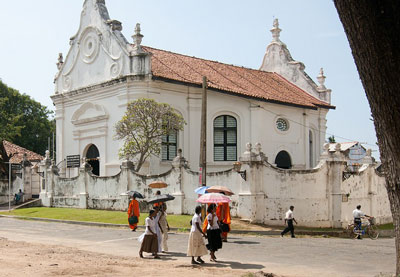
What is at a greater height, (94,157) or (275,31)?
(275,31)

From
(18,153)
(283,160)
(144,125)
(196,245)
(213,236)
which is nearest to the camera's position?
(196,245)

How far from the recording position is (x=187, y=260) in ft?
43.4

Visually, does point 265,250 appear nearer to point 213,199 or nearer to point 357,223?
point 213,199

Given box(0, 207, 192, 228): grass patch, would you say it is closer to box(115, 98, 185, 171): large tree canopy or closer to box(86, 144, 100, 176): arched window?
box(115, 98, 185, 171): large tree canopy

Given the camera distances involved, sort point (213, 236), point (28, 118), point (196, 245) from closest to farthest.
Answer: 1. point (196, 245)
2. point (213, 236)
3. point (28, 118)

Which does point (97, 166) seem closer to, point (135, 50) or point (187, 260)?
point (135, 50)

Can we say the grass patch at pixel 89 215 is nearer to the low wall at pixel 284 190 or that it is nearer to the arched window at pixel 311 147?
the low wall at pixel 284 190

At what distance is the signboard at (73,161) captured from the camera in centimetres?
3178

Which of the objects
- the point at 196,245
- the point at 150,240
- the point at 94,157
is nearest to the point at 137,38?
the point at 94,157

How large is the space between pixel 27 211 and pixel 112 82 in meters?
8.70

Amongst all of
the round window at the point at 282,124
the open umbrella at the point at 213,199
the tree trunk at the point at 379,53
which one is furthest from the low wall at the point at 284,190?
the tree trunk at the point at 379,53

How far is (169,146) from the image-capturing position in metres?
29.0

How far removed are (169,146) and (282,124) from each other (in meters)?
8.53

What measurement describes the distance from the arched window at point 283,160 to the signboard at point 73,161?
12376 millimetres
